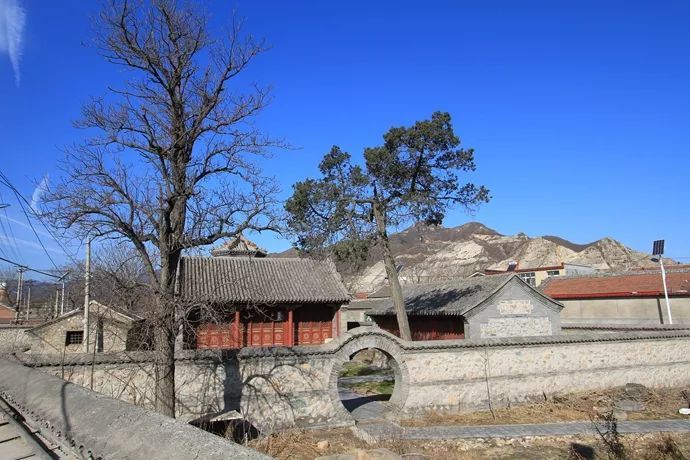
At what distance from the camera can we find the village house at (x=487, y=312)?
902 inches

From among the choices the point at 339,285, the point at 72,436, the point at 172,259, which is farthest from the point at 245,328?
the point at 72,436

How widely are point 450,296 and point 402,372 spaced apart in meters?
12.4

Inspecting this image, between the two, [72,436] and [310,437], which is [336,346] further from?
[72,436]

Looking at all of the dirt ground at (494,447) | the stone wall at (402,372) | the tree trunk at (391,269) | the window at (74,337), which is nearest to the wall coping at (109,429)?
the stone wall at (402,372)

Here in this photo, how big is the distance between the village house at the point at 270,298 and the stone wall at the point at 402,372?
40.0 ft

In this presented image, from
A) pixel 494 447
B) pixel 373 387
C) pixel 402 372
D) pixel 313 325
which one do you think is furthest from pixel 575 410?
pixel 313 325

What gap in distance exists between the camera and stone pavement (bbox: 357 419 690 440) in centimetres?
1279

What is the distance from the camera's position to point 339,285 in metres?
29.7

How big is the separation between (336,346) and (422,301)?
14.6 metres

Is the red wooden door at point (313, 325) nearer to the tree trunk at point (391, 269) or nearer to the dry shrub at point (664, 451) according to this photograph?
the tree trunk at point (391, 269)

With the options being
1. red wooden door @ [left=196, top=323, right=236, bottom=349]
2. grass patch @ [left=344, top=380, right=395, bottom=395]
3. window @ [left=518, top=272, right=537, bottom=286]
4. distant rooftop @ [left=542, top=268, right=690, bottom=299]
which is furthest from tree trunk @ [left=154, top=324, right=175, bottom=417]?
window @ [left=518, top=272, right=537, bottom=286]

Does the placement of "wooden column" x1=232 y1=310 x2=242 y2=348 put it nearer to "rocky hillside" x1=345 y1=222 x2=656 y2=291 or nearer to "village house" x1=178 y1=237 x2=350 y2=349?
"village house" x1=178 y1=237 x2=350 y2=349

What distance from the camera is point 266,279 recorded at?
28.6 m

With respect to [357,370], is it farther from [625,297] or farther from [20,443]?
[20,443]
